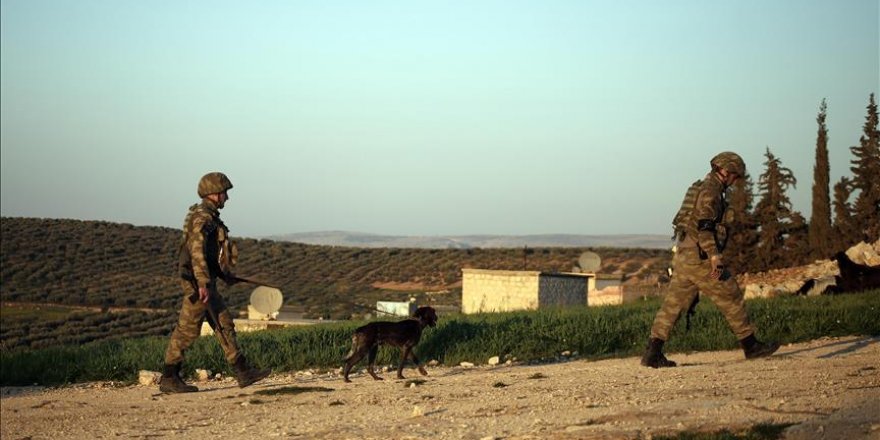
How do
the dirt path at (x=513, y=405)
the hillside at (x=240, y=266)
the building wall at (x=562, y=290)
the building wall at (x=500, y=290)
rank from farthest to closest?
the hillside at (x=240, y=266) < the building wall at (x=562, y=290) < the building wall at (x=500, y=290) < the dirt path at (x=513, y=405)

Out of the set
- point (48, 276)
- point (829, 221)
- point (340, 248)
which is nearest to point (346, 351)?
point (829, 221)

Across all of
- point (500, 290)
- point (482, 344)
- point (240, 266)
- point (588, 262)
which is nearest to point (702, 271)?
point (482, 344)

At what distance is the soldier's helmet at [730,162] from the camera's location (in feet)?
43.4

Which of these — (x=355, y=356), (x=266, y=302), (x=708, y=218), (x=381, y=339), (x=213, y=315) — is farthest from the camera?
(x=266, y=302)

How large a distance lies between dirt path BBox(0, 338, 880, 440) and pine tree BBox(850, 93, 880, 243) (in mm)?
26433

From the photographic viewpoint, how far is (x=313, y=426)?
10.3 m

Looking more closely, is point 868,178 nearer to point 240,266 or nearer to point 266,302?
point 266,302

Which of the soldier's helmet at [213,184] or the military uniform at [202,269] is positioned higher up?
the soldier's helmet at [213,184]

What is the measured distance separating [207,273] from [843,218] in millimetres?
31945

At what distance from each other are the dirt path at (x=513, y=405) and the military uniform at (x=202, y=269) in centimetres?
61

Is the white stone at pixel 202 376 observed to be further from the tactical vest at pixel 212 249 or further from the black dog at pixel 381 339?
the tactical vest at pixel 212 249

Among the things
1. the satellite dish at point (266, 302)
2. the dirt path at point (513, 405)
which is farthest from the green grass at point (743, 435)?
the satellite dish at point (266, 302)

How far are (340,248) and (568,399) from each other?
337ft

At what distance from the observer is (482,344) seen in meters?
17.1
